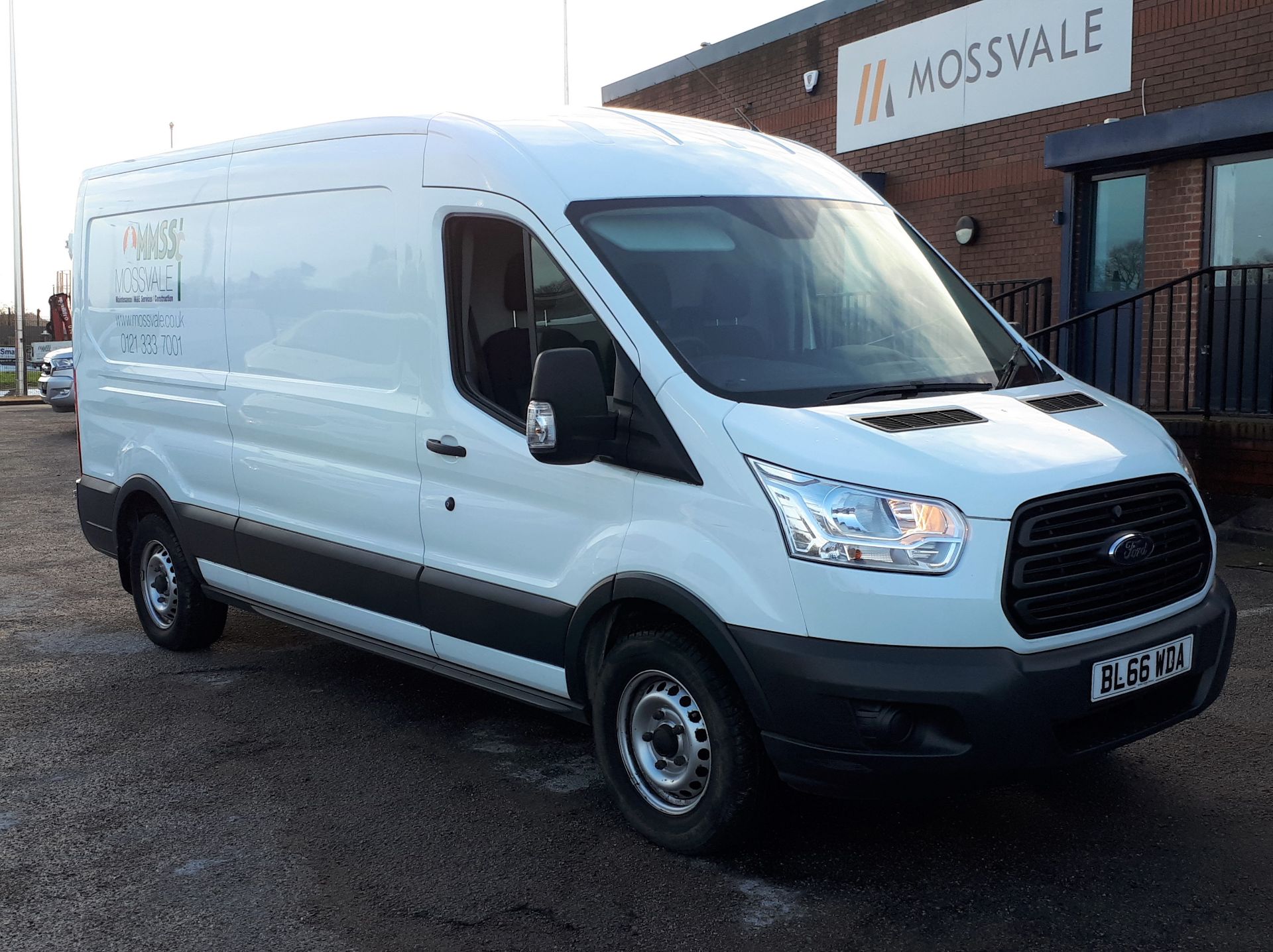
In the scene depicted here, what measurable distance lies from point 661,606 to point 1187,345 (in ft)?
26.3

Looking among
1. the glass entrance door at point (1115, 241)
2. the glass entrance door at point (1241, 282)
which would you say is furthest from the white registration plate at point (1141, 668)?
the glass entrance door at point (1115, 241)

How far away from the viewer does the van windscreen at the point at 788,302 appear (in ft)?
13.3

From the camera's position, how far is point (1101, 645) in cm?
365

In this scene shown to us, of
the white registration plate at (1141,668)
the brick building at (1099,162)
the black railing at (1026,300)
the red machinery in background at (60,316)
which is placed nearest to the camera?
the white registration plate at (1141,668)

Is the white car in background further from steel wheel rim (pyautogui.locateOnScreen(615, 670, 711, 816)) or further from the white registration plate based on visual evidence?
the white registration plate

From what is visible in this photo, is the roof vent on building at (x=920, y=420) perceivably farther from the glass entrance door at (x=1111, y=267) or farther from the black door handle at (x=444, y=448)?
the glass entrance door at (x=1111, y=267)

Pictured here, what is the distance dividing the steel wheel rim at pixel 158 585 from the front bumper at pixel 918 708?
4.05 metres

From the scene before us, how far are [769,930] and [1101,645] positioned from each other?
1.21 meters

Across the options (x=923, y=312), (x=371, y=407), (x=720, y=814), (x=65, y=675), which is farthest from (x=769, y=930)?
(x=65, y=675)

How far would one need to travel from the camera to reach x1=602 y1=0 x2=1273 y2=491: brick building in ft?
36.7

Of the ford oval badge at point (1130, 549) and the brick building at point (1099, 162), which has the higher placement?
the brick building at point (1099, 162)

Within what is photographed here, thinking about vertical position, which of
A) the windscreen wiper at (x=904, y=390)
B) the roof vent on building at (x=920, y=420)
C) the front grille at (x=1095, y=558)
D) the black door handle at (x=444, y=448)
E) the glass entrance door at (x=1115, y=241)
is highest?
the glass entrance door at (x=1115, y=241)

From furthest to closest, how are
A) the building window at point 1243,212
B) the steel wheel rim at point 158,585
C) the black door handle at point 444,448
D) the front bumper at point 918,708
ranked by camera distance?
the building window at point 1243,212, the steel wheel rim at point 158,585, the black door handle at point 444,448, the front bumper at point 918,708

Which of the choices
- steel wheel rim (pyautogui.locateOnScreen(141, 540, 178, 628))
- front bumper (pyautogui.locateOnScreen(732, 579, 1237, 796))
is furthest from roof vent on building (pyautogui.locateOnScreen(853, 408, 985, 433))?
steel wheel rim (pyautogui.locateOnScreen(141, 540, 178, 628))
